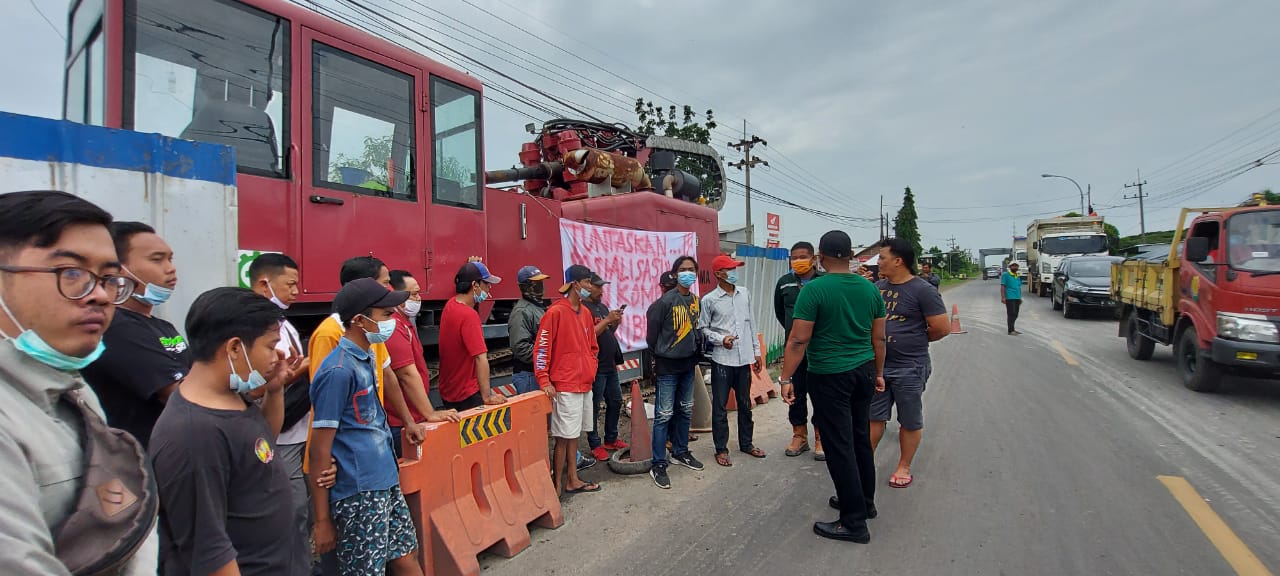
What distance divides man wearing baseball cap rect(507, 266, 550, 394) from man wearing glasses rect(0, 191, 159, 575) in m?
3.56

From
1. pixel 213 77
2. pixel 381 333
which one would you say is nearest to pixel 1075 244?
pixel 381 333

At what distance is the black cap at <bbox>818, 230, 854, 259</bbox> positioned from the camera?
156 inches

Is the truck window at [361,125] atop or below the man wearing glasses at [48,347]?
atop

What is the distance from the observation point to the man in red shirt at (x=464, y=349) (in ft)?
13.6

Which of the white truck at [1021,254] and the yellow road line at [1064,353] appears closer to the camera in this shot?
the yellow road line at [1064,353]

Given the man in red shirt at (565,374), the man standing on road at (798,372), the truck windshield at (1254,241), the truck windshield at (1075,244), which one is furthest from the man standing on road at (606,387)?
the truck windshield at (1075,244)

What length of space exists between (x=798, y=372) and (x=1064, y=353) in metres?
8.10

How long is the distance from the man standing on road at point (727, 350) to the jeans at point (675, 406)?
259 millimetres

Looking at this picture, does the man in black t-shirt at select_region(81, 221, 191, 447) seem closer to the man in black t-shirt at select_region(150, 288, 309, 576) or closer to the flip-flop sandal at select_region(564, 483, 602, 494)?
the man in black t-shirt at select_region(150, 288, 309, 576)

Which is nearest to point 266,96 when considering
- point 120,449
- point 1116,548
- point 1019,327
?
point 120,449

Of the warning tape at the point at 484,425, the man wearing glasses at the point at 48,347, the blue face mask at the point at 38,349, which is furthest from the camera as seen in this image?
the warning tape at the point at 484,425

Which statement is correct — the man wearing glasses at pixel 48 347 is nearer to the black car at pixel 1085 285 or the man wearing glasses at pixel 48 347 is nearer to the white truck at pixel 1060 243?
the black car at pixel 1085 285

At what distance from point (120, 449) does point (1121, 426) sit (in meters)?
7.72

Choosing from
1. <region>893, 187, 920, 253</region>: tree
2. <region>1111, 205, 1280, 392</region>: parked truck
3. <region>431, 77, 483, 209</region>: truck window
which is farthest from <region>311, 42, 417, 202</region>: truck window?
<region>893, 187, 920, 253</region>: tree
